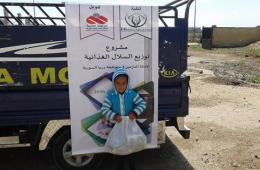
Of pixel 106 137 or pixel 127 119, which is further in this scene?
pixel 106 137

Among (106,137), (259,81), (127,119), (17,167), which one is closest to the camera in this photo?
(127,119)

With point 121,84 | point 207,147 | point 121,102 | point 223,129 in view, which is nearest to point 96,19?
point 121,84

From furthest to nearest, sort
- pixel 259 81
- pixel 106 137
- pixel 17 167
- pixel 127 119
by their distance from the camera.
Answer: pixel 259 81
pixel 17 167
pixel 106 137
pixel 127 119

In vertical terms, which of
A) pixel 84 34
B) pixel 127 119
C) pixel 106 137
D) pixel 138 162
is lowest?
pixel 138 162

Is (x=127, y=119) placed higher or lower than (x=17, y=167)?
higher

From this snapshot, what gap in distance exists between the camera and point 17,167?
245 inches

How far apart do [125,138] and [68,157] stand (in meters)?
1.15

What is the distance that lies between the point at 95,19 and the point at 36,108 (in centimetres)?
152

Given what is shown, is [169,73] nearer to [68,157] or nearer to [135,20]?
[135,20]

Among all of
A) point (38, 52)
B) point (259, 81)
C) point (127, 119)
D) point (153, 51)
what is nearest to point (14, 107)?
point (38, 52)

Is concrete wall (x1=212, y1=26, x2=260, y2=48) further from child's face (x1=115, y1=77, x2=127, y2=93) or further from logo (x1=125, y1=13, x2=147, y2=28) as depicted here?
child's face (x1=115, y1=77, x2=127, y2=93)

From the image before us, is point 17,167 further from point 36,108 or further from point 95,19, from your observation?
point 95,19

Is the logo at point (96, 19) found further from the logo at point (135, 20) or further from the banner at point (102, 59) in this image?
the logo at point (135, 20)

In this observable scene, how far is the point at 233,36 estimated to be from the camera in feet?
168
